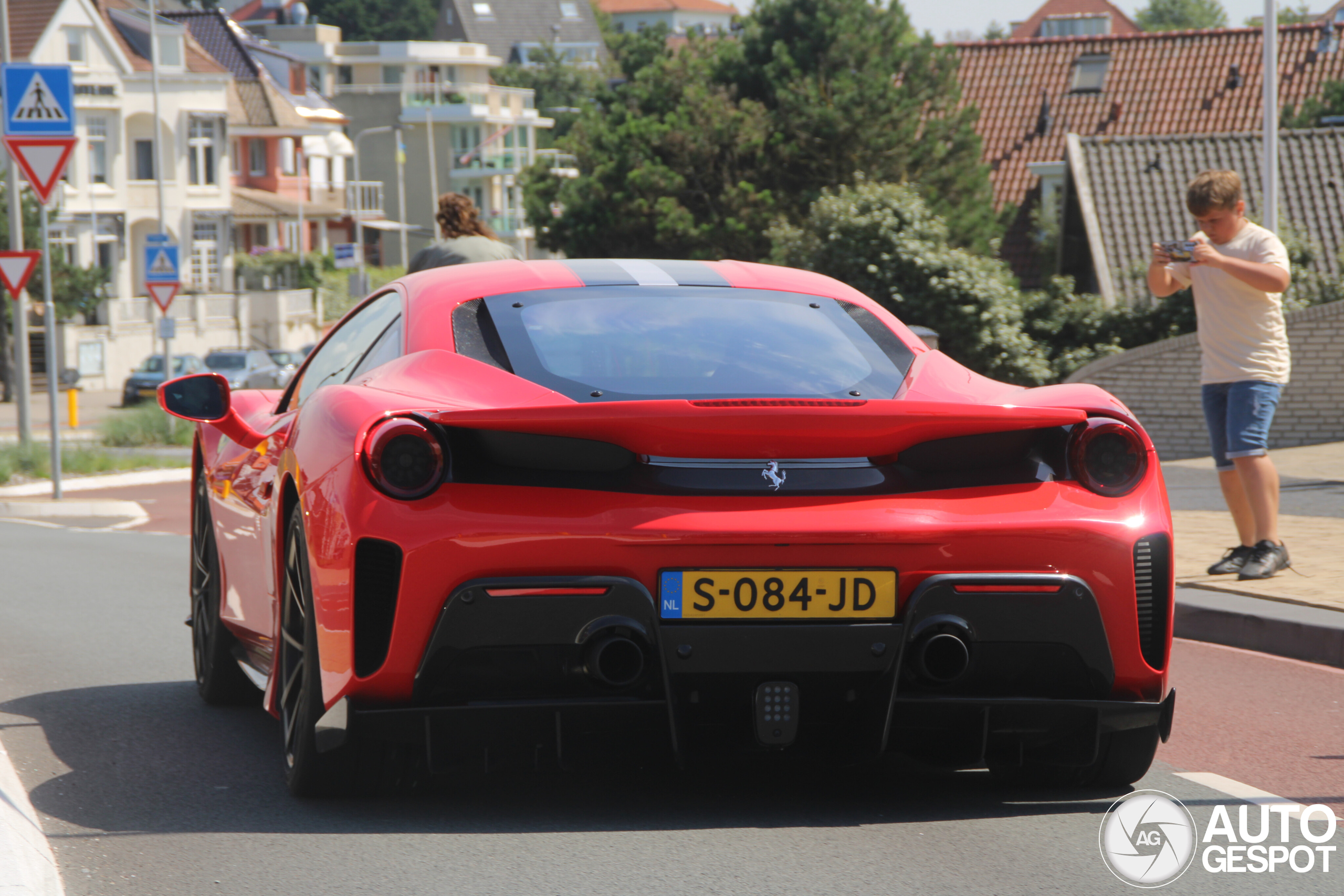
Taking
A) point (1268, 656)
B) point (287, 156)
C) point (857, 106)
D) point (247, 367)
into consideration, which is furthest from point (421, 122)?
point (1268, 656)

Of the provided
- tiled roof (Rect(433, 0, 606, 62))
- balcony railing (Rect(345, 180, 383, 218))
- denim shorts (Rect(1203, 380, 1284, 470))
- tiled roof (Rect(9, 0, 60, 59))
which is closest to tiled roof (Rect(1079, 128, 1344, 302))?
denim shorts (Rect(1203, 380, 1284, 470))

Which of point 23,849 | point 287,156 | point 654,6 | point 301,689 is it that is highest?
point 654,6

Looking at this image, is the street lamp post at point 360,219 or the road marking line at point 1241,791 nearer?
the road marking line at point 1241,791

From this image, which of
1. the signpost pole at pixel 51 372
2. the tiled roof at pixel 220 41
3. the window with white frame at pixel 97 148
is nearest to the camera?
the signpost pole at pixel 51 372

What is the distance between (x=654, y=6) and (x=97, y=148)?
124 meters

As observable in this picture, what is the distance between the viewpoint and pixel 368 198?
100312mm

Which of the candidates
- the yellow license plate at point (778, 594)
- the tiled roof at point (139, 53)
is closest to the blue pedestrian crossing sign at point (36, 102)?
the yellow license plate at point (778, 594)

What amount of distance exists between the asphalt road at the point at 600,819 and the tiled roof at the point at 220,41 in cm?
7683

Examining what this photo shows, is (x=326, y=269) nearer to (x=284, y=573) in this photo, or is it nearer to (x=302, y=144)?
(x=302, y=144)

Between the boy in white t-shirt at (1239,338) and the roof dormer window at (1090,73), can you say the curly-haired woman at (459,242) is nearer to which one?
the boy in white t-shirt at (1239,338)

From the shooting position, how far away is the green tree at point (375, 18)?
137875 mm

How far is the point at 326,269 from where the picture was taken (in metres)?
74.4

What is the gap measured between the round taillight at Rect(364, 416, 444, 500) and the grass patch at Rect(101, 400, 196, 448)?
26028mm

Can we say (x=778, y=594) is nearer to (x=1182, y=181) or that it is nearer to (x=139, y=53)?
(x=1182, y=181)
